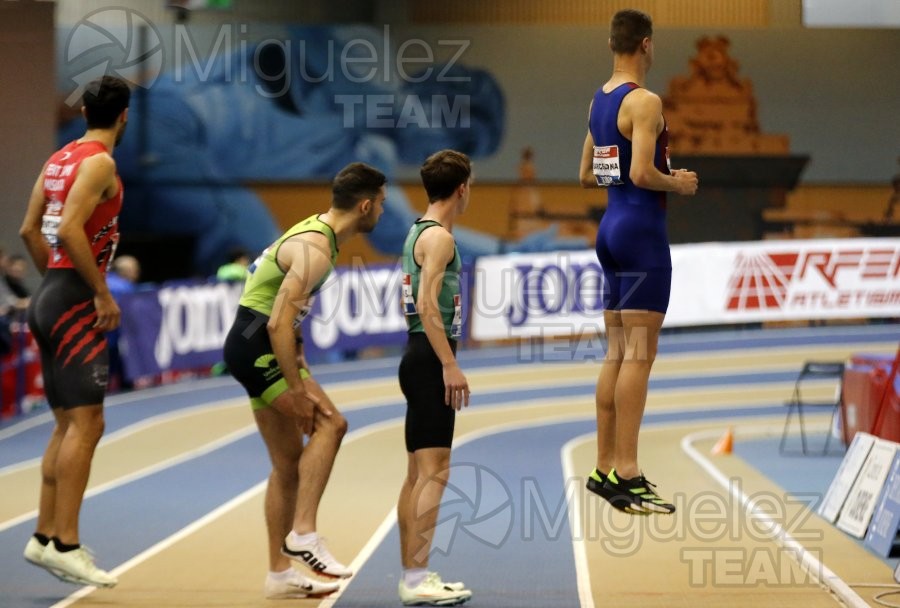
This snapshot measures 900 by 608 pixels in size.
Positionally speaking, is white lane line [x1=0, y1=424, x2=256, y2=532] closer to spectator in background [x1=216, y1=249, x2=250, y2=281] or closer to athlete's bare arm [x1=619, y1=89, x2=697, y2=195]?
spectator in background [x1=216, y1=249, x2=250, y2=281]

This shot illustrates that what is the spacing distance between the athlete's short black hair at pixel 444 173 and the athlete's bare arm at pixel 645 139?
0.85m

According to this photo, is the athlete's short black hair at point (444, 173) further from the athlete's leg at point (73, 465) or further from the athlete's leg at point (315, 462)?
the athlete's leg at point (73, 465)

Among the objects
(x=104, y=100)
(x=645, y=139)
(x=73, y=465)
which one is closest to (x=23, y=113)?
(x=104, y=100)

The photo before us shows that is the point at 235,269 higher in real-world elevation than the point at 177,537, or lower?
higher

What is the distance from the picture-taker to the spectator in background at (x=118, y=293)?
16906 mm

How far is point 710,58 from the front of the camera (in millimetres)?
27906

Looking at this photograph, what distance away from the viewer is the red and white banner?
68.9ft

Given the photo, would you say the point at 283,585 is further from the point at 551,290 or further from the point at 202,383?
the point at 551,290

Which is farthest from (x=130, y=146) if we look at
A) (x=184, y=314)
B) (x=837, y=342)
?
(x=837, y=342)

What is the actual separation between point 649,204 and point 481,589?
7.76 ft

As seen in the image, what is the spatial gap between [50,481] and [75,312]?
2.90ft

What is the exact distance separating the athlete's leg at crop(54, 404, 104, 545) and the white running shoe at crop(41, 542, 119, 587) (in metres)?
0.07

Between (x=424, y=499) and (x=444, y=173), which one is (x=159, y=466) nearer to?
(x=424, y=499)

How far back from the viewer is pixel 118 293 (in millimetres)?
16984
